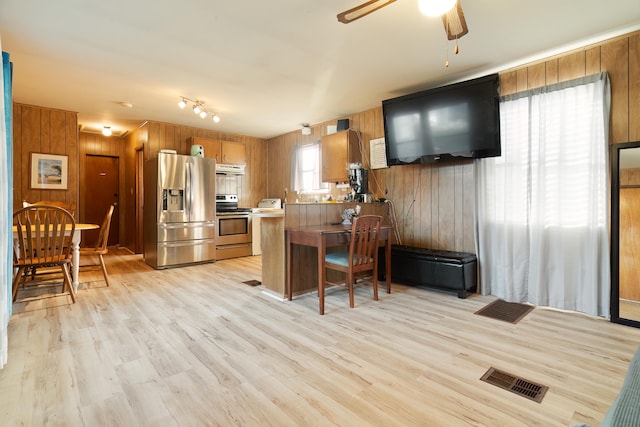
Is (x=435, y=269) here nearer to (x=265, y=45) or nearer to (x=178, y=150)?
(x=265, y=45)

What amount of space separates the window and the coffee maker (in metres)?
1.16

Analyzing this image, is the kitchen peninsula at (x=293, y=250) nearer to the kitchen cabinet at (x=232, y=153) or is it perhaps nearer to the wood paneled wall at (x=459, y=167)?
the wood paneled wall at (x=459, y=167)

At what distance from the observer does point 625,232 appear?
2.77m

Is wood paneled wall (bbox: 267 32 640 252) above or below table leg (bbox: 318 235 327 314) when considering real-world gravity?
above

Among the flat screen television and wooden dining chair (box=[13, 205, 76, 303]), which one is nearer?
wooden dining chair (box=[13, 205, 76, 303])

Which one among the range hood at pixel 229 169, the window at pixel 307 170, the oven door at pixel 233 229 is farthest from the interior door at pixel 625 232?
the range hood at pixel 229 169

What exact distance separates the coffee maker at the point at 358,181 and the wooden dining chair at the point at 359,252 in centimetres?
120

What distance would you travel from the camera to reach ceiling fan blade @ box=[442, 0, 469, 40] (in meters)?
2.00

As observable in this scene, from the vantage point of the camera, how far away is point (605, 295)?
2797mm

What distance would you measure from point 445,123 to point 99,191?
7413 mm

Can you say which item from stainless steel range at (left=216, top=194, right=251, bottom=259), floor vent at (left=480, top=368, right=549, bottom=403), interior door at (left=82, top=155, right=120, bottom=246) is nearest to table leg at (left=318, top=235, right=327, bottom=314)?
floor vent at (left=480, top=368, right=549, bottom=403)

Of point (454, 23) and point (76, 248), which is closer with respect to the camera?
point (454, 23)

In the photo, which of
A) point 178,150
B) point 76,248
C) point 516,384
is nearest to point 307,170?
point 178,150

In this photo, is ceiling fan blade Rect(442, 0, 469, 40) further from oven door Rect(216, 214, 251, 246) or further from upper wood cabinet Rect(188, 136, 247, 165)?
upper wood cabinet Rect(188, 136, 247, 165)
